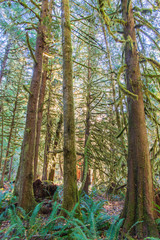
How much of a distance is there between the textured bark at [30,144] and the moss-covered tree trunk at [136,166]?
249 cm

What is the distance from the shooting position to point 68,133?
351cm

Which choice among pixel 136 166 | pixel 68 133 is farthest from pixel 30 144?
pixel 136 166

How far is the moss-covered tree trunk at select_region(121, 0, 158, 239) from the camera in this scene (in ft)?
10.1

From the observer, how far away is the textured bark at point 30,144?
412cm

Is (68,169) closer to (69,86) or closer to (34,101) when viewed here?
(69,86)

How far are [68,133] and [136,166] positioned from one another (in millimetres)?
1705

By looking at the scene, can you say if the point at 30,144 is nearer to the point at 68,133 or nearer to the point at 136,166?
the point at 68,133

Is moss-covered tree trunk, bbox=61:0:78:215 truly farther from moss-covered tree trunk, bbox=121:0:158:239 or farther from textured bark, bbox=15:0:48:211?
textured bark, bbox=15:0:48:211

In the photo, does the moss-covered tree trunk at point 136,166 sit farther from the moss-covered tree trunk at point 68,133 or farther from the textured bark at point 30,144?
the textured bark at point 30,144

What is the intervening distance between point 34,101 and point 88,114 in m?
2.97

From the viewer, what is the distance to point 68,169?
3.34m

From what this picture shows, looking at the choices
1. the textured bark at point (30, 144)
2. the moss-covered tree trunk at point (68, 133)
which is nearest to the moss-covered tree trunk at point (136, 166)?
the moss-covered tree trunk at point (68, 133)

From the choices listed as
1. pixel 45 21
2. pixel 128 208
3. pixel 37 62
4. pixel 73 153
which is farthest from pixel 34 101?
pixel 128 208

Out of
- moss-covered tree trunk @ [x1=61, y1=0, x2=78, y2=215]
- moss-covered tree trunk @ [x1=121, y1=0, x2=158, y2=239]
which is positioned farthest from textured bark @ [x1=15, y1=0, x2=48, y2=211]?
moss-covered tree trunk @ [x1=121, y1=0, x2=158, y2=239]
